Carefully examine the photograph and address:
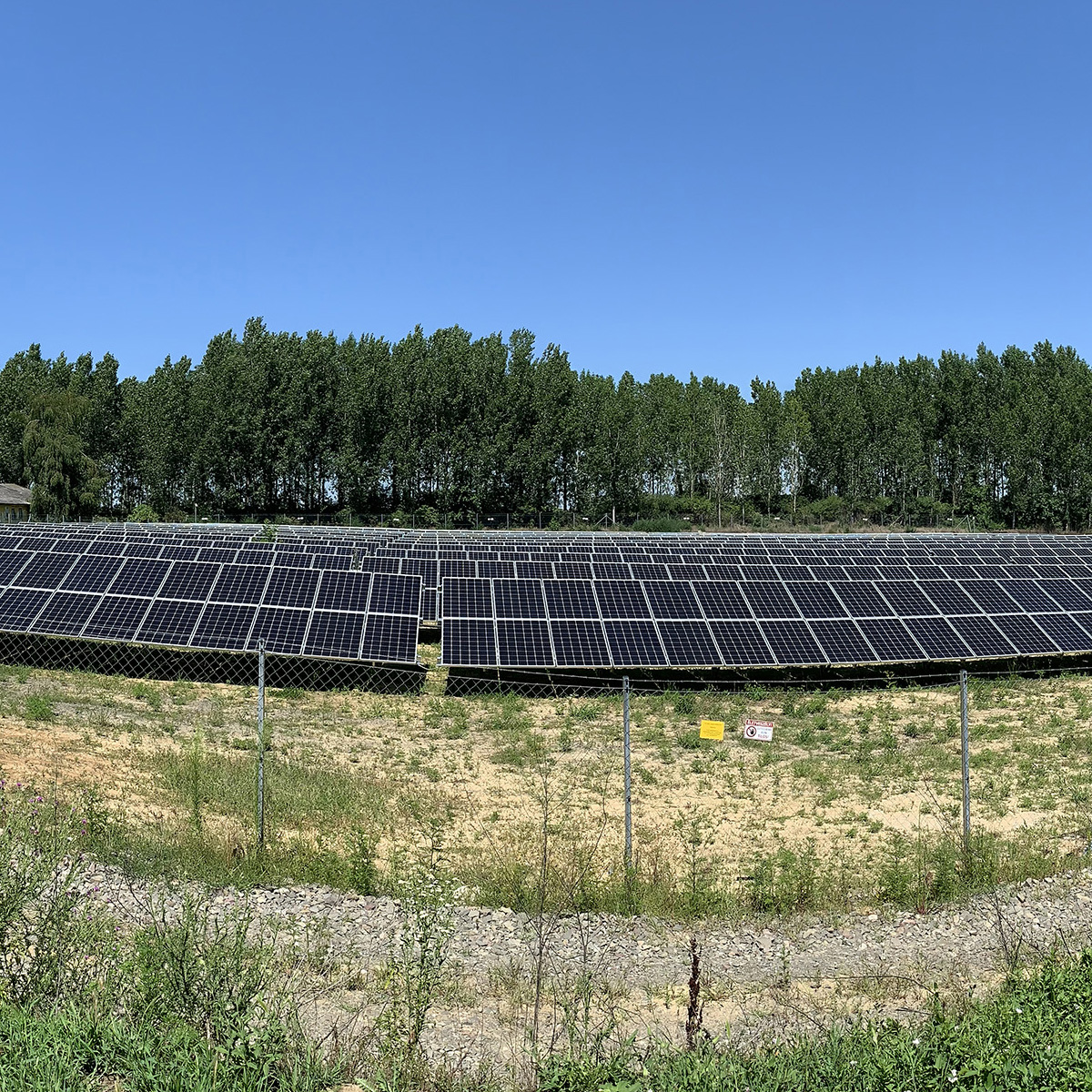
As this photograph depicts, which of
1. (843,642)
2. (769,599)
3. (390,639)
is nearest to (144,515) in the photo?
(390,639)

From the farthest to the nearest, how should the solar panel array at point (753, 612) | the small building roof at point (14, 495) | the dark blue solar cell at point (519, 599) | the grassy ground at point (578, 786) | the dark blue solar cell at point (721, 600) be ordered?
the small building roof at point (14, 495), the dark blue solar cell at point (721, 600), the dark blue solar cell at point (519, 599), the solar panel array at point (753, 612), the grassy ground at point (578, 786)

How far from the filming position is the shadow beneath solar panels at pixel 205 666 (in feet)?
60.1

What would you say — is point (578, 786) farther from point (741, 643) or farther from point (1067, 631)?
point (1067, 631)

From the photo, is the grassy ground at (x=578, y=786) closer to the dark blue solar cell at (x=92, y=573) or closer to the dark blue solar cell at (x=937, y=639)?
the dark blue solar cell at (x=937, y=639)

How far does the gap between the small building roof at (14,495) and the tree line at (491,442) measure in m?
1.09

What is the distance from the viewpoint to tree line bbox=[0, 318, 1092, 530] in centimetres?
6325

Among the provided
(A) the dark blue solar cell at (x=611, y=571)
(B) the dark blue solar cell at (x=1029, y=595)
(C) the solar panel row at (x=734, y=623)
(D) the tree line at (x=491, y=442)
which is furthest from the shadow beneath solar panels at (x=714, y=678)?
(D) the tree line at (x=491, y=442)

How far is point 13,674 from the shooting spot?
18.0m

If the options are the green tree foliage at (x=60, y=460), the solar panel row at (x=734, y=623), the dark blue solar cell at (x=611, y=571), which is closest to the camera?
the solar panel row at (x=734, y=623)

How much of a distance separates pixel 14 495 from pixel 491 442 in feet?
100

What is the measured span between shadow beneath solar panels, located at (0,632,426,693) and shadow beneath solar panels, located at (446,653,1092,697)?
4.35ft

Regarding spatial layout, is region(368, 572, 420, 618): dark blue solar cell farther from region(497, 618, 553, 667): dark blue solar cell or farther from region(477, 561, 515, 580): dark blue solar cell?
region(477, 561, 515, 580): dark blue solar cell

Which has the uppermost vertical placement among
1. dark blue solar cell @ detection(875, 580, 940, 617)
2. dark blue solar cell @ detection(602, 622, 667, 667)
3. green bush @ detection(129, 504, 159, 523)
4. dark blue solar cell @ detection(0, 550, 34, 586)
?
green bush @ detection(129, 504, 159, 523)

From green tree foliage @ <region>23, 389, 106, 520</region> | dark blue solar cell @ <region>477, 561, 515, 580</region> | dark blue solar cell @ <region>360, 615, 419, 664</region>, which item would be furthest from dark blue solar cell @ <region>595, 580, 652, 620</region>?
green tree foliage @ <region>23, 389, 106, 520</region>
